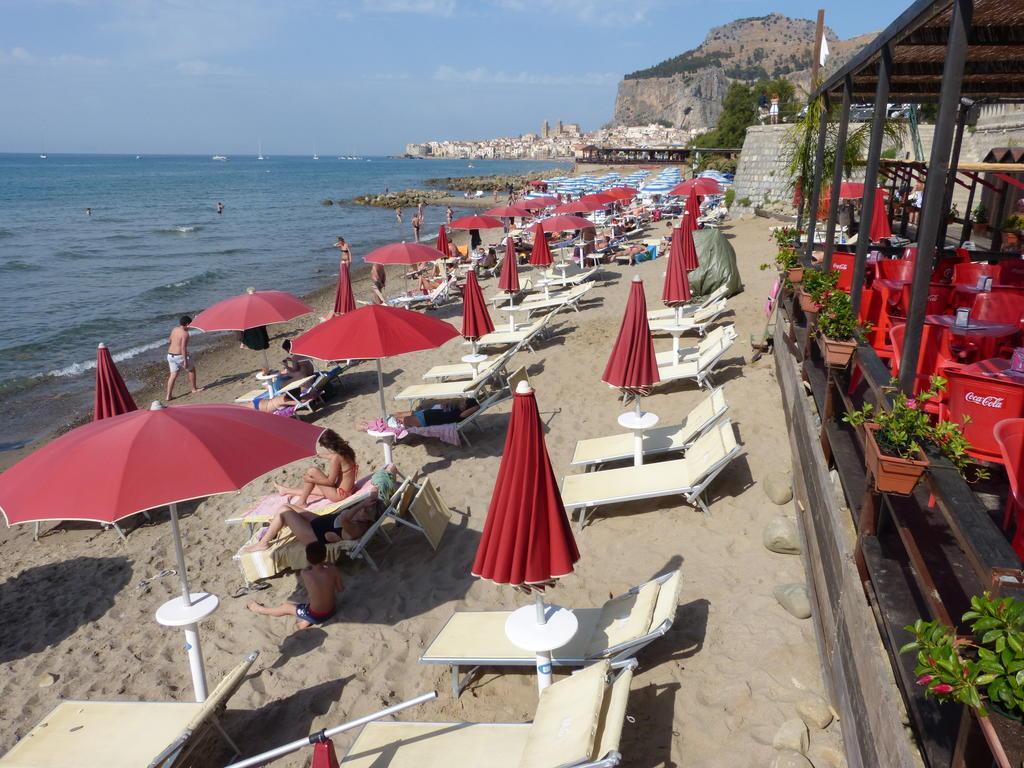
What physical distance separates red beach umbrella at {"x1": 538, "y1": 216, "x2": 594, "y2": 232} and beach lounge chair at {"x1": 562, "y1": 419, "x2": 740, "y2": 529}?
10.0m

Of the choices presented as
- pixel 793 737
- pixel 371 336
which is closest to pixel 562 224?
pixel 371 336

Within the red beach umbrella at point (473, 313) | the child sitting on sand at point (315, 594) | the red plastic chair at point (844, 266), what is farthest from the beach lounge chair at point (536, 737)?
the red beach umbrella at point (473, 313)

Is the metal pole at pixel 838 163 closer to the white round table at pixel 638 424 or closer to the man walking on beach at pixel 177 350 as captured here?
the white round table at pixel 638 424

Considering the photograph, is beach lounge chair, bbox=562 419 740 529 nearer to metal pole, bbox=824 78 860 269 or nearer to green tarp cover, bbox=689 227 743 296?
metal pole, bbox=824 78 860 269

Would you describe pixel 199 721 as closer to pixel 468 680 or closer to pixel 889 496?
pixel 468 680

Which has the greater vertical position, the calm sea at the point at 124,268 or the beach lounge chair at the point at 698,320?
the beach lounge chair at the point at 698,320

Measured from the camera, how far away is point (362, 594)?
219 inches

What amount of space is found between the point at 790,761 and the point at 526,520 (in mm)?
1741

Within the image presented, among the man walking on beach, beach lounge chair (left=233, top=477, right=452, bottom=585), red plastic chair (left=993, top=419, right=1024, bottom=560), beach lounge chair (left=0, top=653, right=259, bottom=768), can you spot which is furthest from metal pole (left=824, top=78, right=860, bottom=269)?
the man walking on beach

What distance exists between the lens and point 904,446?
2.71 m

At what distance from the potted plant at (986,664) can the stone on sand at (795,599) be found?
2.75 metres

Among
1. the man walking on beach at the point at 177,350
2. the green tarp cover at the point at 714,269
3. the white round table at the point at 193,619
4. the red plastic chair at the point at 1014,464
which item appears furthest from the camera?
the green tarp cover at the point at 714,269

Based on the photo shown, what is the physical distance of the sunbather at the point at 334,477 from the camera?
19.9 feet

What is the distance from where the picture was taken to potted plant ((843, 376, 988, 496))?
8.62 ft
